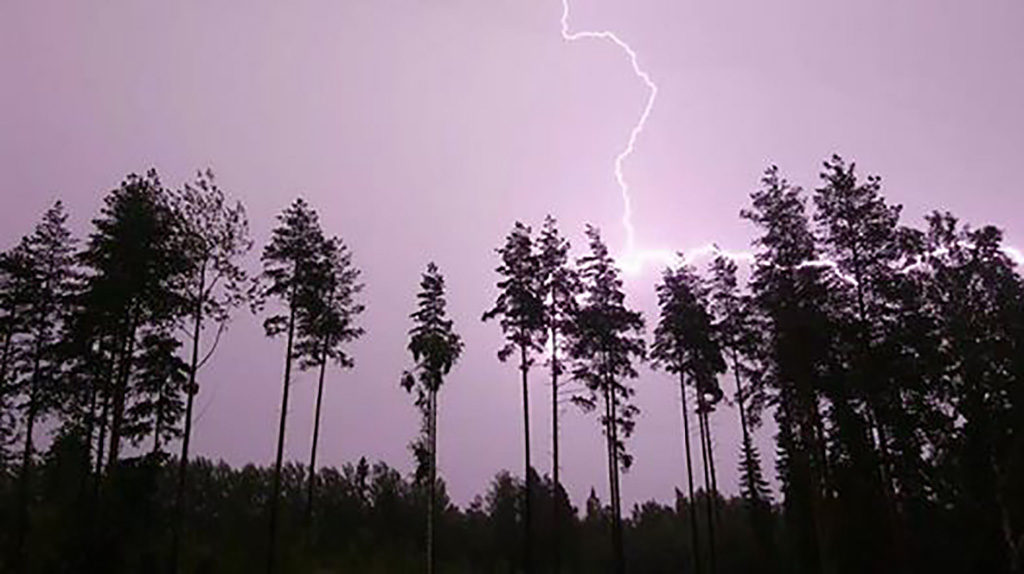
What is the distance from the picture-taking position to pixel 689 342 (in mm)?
35594

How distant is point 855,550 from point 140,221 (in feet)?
94.1

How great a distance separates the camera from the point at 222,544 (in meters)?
43.2

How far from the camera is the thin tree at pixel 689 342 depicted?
35469mm

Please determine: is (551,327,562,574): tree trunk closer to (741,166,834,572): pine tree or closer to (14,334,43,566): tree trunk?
(741,166,834,572): pine tree

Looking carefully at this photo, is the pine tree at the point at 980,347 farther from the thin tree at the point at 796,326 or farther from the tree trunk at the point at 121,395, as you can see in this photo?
the tree trunk at the point at 121,395

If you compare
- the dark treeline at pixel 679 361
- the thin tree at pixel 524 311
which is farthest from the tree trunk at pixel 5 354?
the thin tree at pixel 524 311

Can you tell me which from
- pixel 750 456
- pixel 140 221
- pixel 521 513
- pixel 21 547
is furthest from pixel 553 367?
pixel 521 513

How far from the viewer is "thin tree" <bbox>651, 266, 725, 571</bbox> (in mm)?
35469

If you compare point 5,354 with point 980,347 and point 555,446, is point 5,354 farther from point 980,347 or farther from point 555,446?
point 980,347

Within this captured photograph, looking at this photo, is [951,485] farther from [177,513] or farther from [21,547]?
[21,547]

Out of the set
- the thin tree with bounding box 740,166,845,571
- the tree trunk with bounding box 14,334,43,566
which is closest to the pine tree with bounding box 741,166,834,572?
the thin tree with bounding box 740,166,845,571

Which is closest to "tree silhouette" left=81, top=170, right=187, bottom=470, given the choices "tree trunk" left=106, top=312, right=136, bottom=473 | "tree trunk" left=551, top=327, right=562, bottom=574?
"tree trunk" left=106, top=312, right=136, bottom=473

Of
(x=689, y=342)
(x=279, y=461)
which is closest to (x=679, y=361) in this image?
(x=689, y=342)

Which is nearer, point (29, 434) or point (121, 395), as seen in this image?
point (121, 395)
